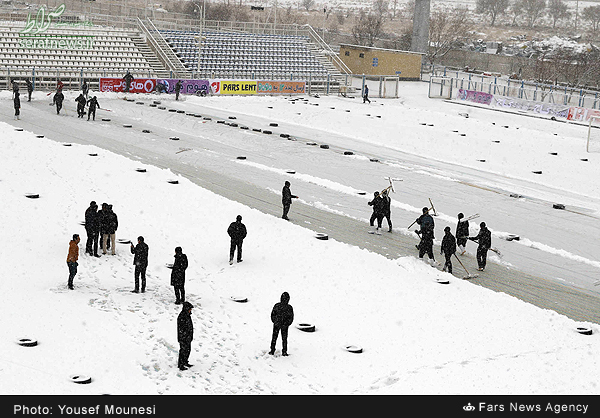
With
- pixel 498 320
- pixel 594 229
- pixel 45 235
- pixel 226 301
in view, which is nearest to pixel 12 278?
pixel 45 235

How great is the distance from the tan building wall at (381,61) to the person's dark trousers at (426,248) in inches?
1870

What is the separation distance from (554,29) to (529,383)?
436ft

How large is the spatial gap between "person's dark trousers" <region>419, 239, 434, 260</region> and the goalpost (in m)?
19.3

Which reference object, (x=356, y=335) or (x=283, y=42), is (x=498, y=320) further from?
(x=283, y=42)

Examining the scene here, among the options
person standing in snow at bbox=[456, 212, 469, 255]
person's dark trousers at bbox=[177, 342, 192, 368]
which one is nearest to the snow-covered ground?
person's dark trousers at bbox=[177, 342, 192, 368]

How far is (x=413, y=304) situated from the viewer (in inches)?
655

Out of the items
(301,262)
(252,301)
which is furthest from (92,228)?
(301,262)

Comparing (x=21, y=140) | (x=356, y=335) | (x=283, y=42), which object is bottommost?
(x=356, y=335)

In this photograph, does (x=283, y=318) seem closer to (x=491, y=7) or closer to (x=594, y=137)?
(x=594, y=137)

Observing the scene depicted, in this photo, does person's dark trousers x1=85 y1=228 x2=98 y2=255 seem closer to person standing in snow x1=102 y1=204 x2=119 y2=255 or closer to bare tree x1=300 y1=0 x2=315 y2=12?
person standing in snow x1=102 y1=204 x2=119 y2=255

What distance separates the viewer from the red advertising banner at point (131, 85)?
45.1 metres

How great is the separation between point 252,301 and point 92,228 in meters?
4.76

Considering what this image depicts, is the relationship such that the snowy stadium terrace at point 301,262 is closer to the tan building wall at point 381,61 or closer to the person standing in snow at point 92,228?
the person standing in snow at point 92,228

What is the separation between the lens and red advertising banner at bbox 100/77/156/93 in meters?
45.1
